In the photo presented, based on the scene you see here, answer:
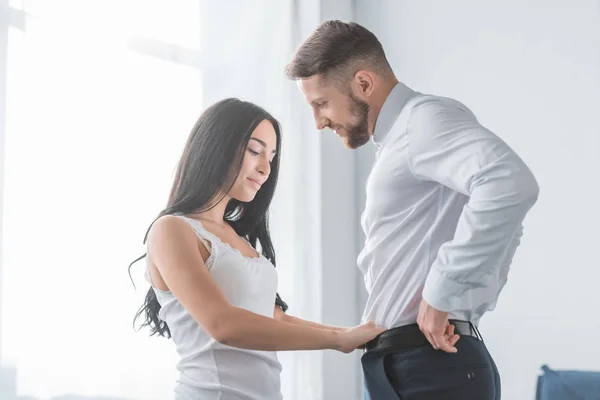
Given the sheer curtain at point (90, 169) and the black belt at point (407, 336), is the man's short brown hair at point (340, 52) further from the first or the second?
the sheer curtain at point (90, 169)

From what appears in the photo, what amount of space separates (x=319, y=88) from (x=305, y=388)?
196 centimetres

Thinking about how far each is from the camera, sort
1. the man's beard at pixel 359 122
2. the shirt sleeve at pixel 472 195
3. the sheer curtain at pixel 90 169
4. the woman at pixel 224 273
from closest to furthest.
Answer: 1. the shirt sleeve at pixel 472 195
2. the woman at pixel 224 273
3. the man's beard at pixel 359 122
4. the sheer curtain at pixel 90 169

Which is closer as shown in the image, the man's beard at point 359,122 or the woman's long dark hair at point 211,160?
the man's beard at point 359,122

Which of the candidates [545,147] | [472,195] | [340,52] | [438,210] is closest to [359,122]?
[340,52]

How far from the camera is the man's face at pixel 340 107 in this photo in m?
1.68

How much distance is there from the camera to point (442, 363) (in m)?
1.45

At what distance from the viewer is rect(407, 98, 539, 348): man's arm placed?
131 centimetres

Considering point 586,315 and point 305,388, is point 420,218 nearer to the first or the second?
point 586,315

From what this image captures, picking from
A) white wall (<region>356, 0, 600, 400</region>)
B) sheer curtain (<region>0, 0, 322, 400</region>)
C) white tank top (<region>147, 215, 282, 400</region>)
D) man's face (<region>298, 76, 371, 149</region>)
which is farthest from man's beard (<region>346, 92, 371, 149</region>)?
white wall (<region>356, 0, 600, 400</region>)

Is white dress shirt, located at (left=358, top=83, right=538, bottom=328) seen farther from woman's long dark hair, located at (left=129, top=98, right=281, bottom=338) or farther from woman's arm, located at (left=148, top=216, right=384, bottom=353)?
woman's long dark hair, located at (left=129, top=98, right=281, bottom=338)

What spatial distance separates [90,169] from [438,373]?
1.46 metres

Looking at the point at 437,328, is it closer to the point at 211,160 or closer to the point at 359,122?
the point at 359,122

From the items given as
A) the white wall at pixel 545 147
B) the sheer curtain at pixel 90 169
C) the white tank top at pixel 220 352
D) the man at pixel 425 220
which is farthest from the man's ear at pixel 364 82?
the white wall at pixel 545 147

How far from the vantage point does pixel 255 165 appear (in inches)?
75.0
